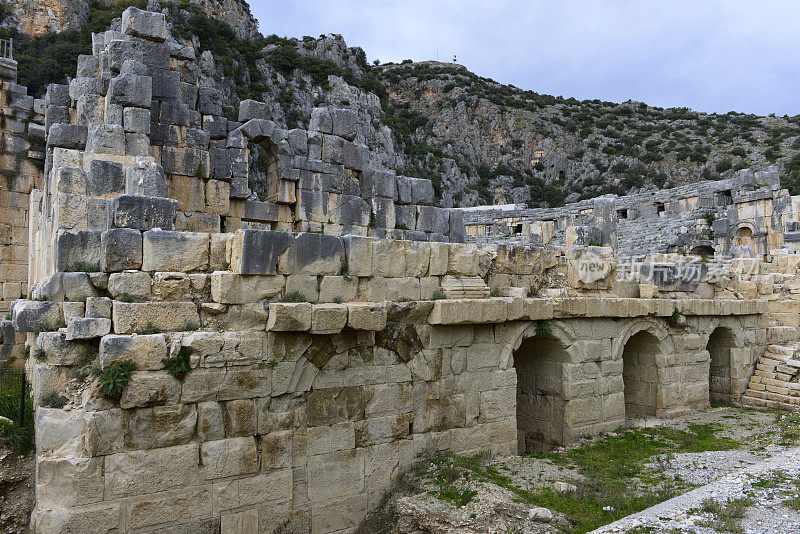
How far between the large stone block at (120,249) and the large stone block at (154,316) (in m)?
0.43

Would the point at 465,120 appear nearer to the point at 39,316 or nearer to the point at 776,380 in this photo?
the point at 776,380

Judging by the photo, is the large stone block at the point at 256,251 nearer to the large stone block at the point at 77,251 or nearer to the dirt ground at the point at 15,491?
the large stone block at the point at 77,251

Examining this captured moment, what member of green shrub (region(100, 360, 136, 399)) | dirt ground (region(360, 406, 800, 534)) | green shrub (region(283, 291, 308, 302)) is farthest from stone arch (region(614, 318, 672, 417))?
green shrub (region(100, 360, 136, 399))

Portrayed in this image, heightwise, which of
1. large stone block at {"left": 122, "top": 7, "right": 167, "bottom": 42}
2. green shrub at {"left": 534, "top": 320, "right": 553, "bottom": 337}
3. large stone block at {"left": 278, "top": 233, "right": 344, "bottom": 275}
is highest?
large stone block at {"left": 122, "top": 7, "right": 167, "bottom": 42}

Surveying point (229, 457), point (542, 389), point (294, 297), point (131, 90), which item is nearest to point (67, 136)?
point (131, 90)

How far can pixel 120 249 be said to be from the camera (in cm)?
564

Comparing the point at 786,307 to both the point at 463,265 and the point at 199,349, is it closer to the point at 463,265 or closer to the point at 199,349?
the point at 463,265

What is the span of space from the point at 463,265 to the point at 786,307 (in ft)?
35.9

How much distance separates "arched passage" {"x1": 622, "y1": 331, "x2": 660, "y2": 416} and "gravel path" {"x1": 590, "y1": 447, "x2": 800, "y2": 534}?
4194mm

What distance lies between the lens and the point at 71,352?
5.36 metres

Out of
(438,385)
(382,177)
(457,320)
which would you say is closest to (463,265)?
(457,320)

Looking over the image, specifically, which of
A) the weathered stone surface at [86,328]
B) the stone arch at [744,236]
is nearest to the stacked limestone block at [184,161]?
the weathered stone surface at [86,328]

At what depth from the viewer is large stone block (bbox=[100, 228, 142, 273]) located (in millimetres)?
5605

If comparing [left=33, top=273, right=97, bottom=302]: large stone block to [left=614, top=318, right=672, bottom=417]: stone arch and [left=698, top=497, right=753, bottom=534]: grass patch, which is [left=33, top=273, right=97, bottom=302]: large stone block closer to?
[left=698, top=497, right=753, bottom=534]: grass patch
